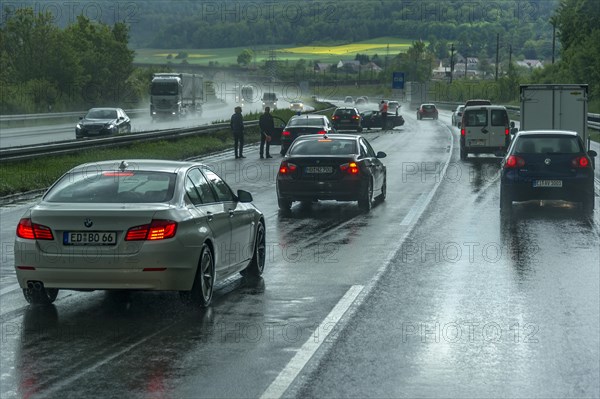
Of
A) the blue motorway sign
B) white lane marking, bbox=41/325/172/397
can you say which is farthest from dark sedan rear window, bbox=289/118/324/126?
the blue motorway sign

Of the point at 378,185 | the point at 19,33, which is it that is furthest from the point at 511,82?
the point at 378,185

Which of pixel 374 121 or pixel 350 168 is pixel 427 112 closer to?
pixel 374 121

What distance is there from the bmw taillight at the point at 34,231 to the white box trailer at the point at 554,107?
89.9ft

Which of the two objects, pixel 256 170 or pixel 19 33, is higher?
pixel 19 33

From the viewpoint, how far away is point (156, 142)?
135 ft

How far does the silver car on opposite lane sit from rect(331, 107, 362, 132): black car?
5203cm

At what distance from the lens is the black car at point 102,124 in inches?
1937

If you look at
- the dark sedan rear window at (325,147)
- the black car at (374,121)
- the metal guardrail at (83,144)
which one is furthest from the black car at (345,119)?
the dark sedan rear window at (325,147)

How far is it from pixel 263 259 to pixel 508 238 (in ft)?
16.8

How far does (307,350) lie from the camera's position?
27.6 ft

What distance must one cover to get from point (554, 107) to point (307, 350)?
2871cm

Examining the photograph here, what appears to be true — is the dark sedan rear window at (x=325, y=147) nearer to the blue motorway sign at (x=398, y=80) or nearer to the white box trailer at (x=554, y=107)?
the white box trailer at (x=554, y=107)

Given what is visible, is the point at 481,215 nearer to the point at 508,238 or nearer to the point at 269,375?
the point at 508,238

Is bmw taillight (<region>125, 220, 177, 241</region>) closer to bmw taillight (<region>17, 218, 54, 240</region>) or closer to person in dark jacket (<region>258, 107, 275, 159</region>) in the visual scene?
bmw taillight (<region>17, 218, 54, 240</region>)
